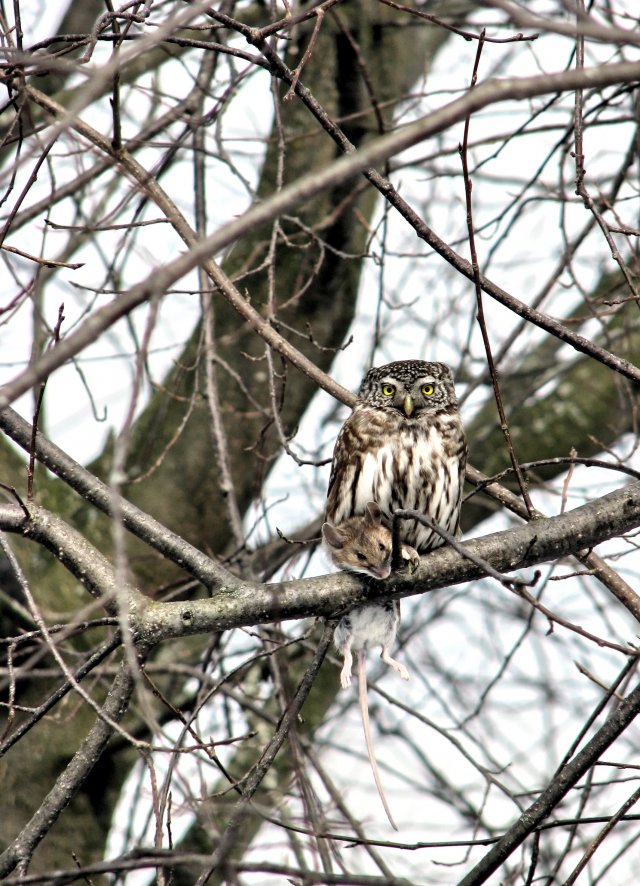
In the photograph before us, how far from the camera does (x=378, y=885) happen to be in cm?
190

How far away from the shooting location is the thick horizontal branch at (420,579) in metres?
2.99

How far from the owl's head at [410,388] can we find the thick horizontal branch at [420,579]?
1324 mm

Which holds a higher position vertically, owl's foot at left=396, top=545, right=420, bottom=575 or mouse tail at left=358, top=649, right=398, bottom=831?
owl's foot at left=396, top=545, right=420, bottom=575

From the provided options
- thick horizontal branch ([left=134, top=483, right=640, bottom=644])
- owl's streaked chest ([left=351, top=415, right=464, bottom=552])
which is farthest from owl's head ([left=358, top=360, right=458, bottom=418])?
thick horizontal branch ([left=134, top=483, right=640, bottom=644])

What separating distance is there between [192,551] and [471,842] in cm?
120

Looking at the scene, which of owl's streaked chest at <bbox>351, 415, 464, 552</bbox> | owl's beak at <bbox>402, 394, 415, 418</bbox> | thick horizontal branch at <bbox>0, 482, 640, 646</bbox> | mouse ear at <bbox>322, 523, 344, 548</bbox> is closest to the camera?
thick horizontal branch at <bbox>0, 482, 640, 646</bbox>

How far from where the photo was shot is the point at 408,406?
4547mm

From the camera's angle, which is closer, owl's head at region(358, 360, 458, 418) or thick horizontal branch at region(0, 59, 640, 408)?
thick horizontal branch at region(0, 59, 640, 408)

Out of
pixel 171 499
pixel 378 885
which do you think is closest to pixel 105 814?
pixel 171 499

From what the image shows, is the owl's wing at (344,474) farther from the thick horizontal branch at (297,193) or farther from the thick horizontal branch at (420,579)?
the thick horizontal branch at (297,193)

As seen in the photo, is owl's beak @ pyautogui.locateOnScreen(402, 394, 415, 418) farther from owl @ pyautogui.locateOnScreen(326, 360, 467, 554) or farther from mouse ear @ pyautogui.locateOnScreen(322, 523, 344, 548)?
mouse ear @ pyautogui.locateOnScreen(322, 523, 344, 548)

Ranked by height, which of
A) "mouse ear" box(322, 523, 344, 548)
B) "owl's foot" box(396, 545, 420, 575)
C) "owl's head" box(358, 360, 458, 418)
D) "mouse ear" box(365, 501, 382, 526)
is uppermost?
"owl's head" box(358, 360, 458, 418)

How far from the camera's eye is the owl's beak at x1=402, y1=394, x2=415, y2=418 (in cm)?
454

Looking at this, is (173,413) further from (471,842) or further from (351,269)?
(471,842)
